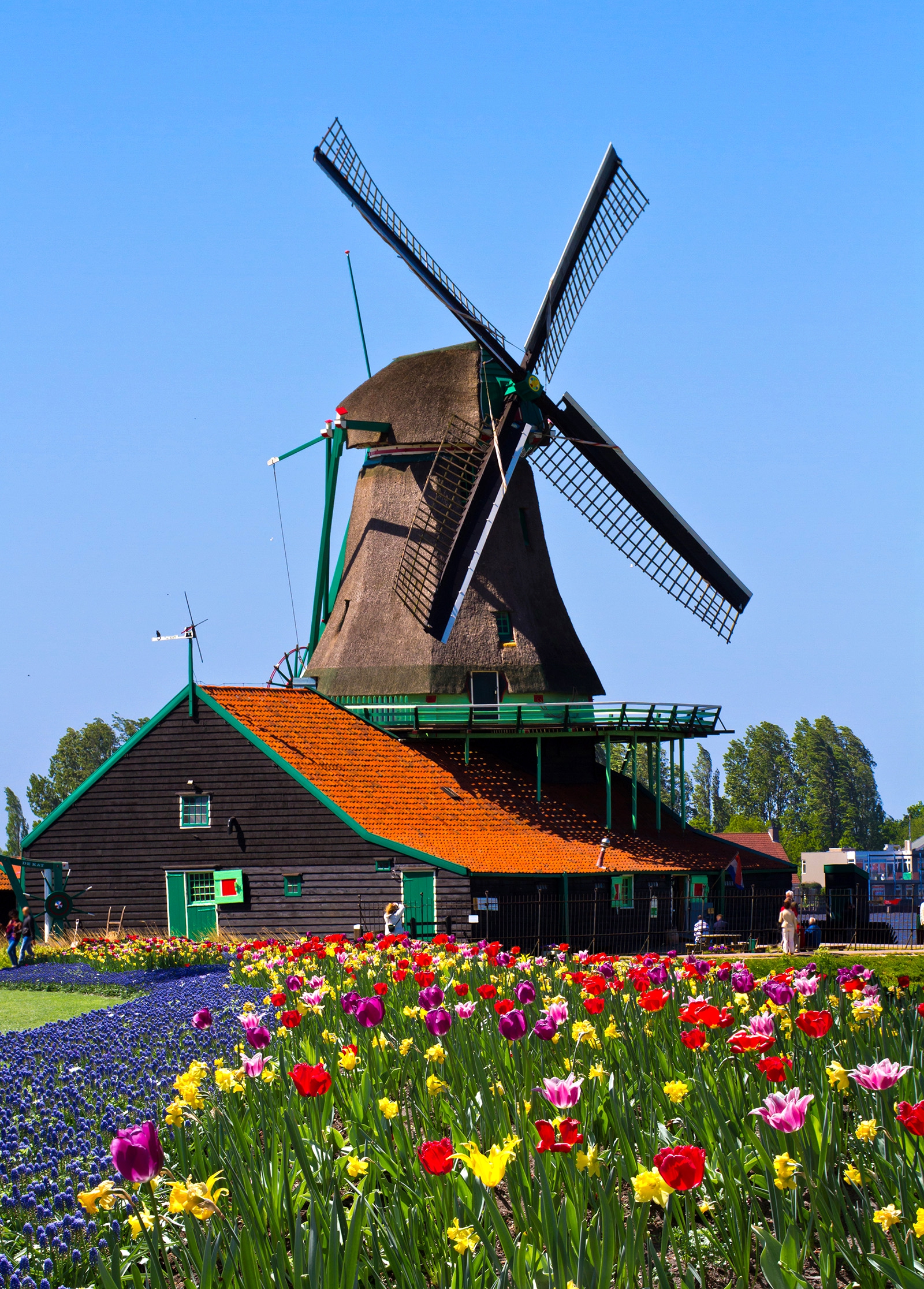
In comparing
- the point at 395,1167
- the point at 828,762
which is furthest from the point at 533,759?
the point at 828,762

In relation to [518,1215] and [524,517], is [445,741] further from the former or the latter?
[518,1215]

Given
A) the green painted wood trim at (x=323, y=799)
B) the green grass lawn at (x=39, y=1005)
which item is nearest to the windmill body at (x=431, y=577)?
the green painted wood trim at (x=323, y=799)

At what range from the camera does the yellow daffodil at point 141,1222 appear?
13.7 ft

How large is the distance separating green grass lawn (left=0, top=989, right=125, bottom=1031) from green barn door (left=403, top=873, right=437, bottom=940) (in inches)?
324

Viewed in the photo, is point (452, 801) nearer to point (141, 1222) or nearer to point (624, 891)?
point (624, 891)

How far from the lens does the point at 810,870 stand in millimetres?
65500

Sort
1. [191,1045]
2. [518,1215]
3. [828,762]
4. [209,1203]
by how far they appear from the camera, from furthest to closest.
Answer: [828,762] → [191,1045] → [518,1215] → [209,1203]

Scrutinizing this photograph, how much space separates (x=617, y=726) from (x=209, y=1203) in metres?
25.2

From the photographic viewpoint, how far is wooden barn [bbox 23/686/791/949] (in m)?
25.6

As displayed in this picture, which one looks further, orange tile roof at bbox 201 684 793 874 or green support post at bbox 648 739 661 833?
A: green support post at bbox 648 739 661 833

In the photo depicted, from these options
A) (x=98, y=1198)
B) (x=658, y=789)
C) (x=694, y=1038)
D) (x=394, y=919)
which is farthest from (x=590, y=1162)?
(x=658, y=789)

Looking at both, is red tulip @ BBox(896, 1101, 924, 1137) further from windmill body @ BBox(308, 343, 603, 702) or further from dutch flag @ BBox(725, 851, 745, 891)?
dutch flag @ BBox(725, 851, 745, 891)

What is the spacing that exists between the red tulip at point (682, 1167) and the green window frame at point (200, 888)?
78.9 ft

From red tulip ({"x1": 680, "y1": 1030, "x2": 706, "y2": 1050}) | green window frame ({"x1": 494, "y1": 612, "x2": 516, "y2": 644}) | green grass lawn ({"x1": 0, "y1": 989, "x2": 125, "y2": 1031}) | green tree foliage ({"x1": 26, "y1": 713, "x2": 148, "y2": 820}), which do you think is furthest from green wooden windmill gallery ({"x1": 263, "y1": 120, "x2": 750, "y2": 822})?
Result: green tree foliage ({"x1": 26, "y1": 713, "x2": 148, "y2": 820})
